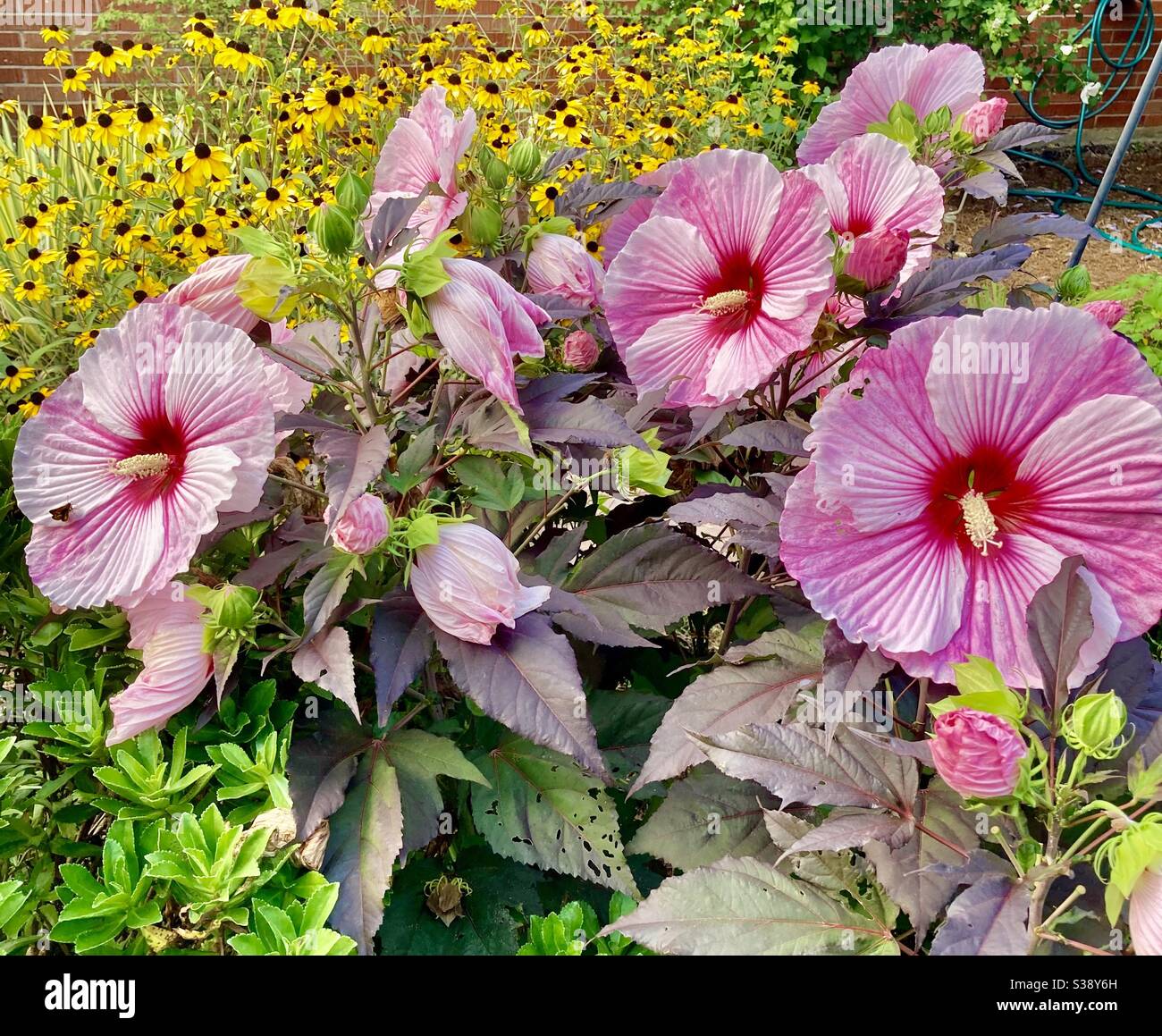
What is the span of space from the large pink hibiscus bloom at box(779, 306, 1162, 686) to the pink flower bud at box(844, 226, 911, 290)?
0.12m

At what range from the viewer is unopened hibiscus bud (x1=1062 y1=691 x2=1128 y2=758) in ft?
1.65

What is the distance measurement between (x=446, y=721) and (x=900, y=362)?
46 centimetres

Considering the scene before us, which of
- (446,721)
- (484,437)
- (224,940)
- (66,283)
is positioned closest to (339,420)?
(484,437)

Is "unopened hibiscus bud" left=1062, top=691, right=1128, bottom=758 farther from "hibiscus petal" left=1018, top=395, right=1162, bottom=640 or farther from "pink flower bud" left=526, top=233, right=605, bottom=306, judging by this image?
"pink flower bud" left=526, top=233, right=605, bottom=306

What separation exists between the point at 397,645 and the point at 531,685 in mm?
97

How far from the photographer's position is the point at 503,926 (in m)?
0.78

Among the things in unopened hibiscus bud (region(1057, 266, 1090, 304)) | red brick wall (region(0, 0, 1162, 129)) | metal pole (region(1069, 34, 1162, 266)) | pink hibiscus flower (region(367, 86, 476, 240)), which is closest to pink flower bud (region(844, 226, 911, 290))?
pink hibiscus flower (region(367, 86, 476, 240))

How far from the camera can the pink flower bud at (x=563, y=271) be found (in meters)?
0.89

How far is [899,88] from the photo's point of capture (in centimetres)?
94

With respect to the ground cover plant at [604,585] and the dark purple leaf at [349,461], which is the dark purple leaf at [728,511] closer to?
the ground cover plant at [604,585]

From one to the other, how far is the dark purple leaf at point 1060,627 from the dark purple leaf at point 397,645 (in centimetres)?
39

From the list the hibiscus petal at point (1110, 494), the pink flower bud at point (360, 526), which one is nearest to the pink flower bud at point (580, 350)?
the pink flower bud at point (360, 526)
